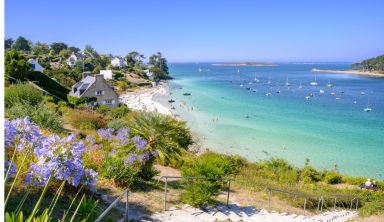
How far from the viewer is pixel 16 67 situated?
130 feet

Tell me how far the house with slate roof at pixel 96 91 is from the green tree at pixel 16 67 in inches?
255

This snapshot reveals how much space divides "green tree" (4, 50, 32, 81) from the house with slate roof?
21.2ft

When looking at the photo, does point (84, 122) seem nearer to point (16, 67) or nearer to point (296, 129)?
point (16, 67)

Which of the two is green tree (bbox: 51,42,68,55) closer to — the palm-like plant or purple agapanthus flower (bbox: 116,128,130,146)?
the palm-like plant

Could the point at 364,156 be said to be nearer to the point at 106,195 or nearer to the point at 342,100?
the point at 106,195

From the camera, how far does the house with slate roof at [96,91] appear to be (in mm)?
46281

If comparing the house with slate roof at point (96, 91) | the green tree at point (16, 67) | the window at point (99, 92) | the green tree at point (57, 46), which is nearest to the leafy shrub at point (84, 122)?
the green tree at point (16, 67)

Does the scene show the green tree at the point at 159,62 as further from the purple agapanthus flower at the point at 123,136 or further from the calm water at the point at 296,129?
the purple agapanthus flower at the point at 123,136

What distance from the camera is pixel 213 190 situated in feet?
31.4

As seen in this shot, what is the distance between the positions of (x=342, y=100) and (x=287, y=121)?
29946 mm

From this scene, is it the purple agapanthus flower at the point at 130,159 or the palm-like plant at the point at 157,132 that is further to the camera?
the palm-like plant at the point at 157,132

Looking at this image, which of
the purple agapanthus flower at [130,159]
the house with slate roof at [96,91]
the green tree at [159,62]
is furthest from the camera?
the green tree at [159,62]

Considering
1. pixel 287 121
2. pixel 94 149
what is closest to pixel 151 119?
pixel 94 149

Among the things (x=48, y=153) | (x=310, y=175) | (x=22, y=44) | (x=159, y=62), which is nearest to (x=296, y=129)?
(x=310, y=175)
